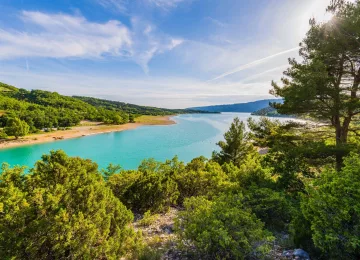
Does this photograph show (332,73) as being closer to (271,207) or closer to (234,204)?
(271,207)

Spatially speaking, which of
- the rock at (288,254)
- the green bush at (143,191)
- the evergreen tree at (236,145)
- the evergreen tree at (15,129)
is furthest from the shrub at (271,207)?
the evergreen tree at (15,129)

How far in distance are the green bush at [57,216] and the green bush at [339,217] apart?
462cm

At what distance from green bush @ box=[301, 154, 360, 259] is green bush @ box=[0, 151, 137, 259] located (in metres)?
4.62

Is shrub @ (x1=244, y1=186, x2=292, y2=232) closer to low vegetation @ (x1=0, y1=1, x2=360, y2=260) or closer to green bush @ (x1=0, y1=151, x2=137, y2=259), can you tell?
low vegetation @ (x1=0, y1=1, x2=360, y2=260)

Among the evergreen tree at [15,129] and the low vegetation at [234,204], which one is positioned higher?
the low vegetation at [234,204]

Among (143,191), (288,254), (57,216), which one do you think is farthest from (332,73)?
(57,216)

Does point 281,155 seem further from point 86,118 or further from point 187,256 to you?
point 86,118

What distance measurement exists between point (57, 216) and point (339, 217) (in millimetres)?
5907

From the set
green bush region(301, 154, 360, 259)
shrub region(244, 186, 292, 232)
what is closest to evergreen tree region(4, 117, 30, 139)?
shrub region(244, 186, 292, 232)

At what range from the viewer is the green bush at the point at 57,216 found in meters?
3.95

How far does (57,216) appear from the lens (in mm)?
4082

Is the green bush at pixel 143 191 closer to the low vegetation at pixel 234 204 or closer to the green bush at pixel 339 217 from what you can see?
the low vegetation at pixel 234 204

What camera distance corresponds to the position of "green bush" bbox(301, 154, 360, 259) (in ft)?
12.7

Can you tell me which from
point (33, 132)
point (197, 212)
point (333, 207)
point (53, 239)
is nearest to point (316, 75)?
point (333, 207)
